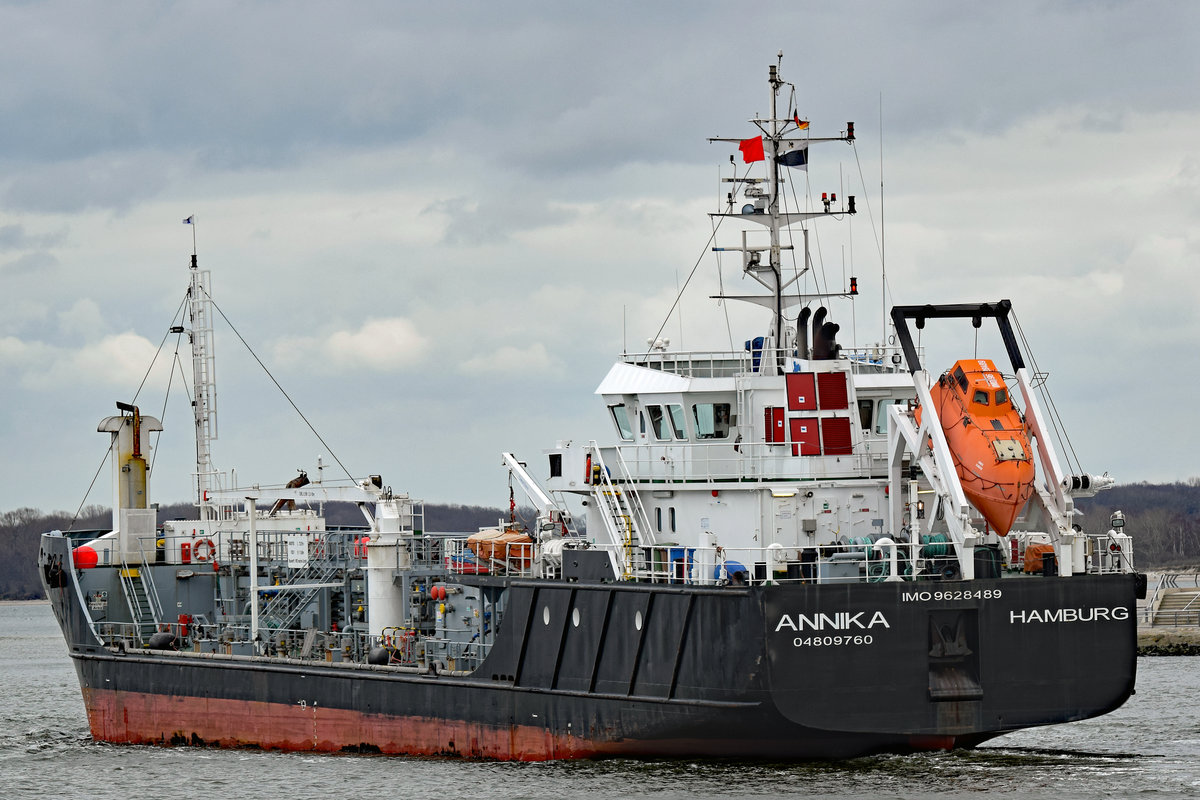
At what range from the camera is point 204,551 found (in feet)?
111

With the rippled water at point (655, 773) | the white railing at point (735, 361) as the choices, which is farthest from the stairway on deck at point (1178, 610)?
the white railing at point (735, 361)

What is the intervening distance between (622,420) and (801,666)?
20.9 feet

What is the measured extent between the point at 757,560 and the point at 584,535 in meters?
4.57

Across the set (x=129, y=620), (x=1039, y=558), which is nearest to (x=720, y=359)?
(x=1039, y=558)

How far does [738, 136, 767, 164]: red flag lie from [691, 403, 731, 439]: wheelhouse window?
12.9 feet

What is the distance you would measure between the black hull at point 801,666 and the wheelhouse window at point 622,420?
3263mm

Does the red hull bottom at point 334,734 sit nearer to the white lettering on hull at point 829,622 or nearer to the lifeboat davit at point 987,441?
the white lettering on hull at point 829,622

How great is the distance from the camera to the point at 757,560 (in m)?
23.4

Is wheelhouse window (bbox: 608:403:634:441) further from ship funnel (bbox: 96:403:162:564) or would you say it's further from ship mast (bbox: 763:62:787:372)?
ship funnel (bbox: 96:403:162:564)

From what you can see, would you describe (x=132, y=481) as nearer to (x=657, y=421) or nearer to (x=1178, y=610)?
(x=657, y=421)

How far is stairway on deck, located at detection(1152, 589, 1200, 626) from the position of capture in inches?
2162

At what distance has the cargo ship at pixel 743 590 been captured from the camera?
71.1ft

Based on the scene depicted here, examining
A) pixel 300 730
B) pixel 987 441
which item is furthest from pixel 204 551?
pixel 987 441

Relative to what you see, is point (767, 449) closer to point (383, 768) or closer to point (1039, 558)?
point (1039, 558)
